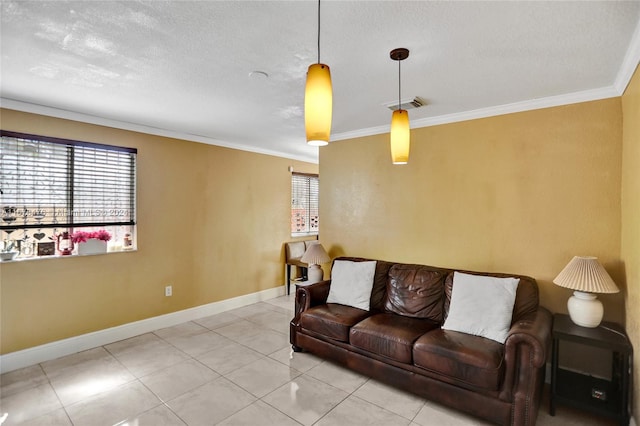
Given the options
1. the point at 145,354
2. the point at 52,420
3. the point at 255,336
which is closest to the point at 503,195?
the point at 255,336

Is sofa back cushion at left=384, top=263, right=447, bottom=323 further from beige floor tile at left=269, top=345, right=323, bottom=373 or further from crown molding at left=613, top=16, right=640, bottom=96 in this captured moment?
crown molding at left=613, top=16, right=640, bottom=96

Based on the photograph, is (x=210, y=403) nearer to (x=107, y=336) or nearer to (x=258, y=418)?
(x=258, y=418)

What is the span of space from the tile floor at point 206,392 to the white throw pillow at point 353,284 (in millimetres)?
659

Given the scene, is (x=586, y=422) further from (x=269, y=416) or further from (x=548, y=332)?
(x=269, y=416)

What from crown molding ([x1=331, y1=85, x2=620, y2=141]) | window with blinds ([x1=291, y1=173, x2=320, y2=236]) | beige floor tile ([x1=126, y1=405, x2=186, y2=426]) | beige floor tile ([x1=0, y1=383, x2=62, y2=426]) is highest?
crown molding ([x1=331, y1=85, x2=620, y2=141])

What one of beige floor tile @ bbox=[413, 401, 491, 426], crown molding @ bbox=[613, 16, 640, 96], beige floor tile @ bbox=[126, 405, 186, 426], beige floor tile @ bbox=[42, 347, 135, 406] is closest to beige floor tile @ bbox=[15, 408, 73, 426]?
beige floor tile @ bbox=[42, 347, 135, 406]

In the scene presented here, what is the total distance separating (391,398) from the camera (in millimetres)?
2549

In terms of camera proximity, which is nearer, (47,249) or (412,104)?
(412,104)

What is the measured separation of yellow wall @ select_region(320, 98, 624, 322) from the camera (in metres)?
2.65

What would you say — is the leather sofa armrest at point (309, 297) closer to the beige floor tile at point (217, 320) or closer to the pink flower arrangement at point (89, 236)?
the beige floor tile at point (217, 320)

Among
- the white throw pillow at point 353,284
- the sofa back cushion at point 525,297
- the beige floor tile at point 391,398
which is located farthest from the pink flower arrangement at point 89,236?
the sofa back cushion at point 525,297

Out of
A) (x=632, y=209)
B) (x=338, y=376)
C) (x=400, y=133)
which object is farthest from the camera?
(x=338, y=376)

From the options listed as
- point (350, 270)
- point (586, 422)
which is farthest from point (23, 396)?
point (586, 422)

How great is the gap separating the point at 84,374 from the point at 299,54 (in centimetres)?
334
